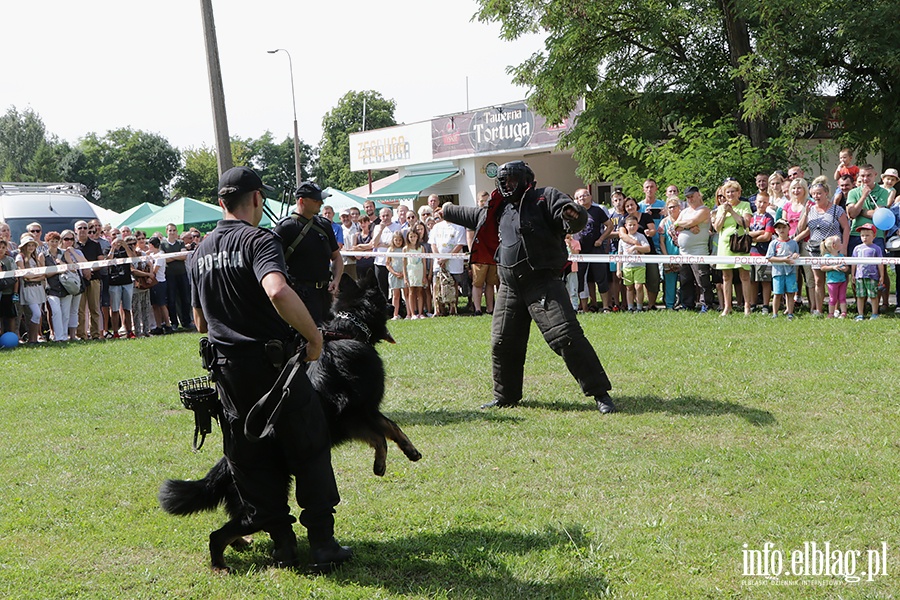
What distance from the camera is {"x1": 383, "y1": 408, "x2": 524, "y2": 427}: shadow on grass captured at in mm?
6965

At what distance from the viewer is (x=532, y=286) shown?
718 cm

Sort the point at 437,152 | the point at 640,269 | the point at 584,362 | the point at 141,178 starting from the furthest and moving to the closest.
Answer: the point at 141,178 → the point at 437,152 → the point at 640,269 → the point at 584,362

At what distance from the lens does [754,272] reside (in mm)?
12008

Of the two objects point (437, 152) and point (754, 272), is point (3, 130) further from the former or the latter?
point (754, 272)

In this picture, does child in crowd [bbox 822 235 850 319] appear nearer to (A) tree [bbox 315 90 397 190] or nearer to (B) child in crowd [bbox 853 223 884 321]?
(B) child in crowd [bbox 853 223 884 321]

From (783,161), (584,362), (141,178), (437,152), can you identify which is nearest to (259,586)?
(584,362)

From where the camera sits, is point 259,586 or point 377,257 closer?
point 259,586

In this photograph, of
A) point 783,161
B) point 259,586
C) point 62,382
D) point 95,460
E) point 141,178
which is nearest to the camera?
point 259,586

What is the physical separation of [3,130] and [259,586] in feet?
317

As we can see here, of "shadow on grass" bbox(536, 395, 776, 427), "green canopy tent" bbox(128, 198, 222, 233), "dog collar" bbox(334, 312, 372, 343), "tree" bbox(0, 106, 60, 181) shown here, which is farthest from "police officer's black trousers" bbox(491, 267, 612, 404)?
"tree" bbox(0, 106, 60, 181)

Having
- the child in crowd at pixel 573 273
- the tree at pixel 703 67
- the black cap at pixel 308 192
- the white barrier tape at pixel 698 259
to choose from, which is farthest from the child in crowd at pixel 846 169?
the black cap at pixel 308 192

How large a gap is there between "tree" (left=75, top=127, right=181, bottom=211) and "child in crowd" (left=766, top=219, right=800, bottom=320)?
67247 mm

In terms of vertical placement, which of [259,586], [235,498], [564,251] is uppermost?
[564,251]

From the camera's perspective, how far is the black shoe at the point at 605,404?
6988 mm
